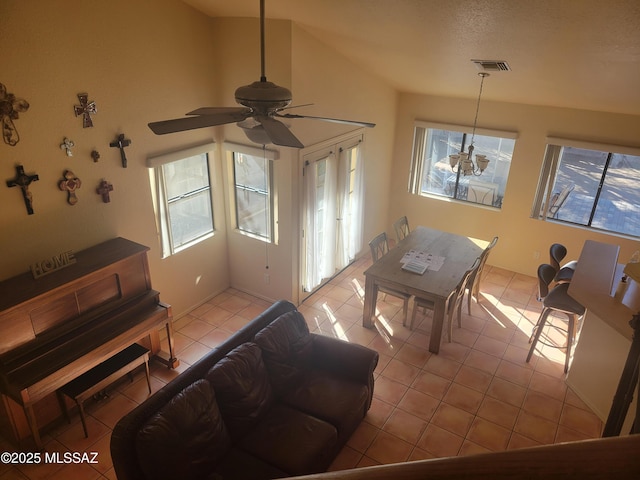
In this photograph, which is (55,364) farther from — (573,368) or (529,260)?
(529,260)

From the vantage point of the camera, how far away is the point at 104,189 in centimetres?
461

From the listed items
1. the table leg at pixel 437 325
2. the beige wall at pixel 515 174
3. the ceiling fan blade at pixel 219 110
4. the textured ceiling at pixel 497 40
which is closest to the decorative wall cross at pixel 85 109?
the textured ceiling at pixel 497 40

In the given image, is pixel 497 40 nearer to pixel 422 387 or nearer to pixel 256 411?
pixel 422 387

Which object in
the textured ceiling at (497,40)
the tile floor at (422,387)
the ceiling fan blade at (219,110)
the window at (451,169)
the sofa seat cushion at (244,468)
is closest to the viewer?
the ceiling fan blade at (219,110)

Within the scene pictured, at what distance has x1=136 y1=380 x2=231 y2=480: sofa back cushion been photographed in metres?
3.02

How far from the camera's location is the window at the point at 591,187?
616 centimetres

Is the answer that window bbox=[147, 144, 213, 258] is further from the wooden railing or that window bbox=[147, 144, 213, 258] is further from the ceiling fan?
the wooden railing

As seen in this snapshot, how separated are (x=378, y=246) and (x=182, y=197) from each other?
2.48 meters

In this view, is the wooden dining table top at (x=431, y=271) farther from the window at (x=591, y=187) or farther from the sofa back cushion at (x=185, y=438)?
the sofa back cushion at (x=185, y=438)

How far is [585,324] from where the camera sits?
4.59 m

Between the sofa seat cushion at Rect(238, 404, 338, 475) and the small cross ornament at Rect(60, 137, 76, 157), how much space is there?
2873mm

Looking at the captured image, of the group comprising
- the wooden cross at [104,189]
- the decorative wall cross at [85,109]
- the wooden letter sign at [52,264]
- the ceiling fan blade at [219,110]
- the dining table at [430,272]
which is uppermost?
the ceiling fan blade at [219,110]

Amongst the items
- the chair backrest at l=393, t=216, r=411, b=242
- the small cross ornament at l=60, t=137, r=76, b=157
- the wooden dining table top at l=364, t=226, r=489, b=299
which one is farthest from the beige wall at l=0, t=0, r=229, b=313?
the chair backrest at l=393, t=216, r=411, b=242

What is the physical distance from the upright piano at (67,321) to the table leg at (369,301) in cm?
224
